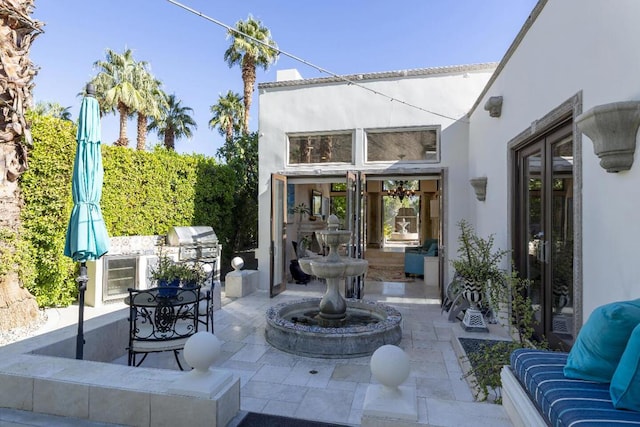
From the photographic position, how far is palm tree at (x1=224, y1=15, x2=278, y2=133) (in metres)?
13.7

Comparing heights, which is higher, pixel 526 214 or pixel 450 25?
pixel 450 25

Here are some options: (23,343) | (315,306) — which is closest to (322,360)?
(315,306)

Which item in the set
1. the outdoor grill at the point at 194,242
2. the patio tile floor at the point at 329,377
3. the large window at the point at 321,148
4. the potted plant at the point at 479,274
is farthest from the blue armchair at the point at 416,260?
the outdoor grill at the point at 194,242

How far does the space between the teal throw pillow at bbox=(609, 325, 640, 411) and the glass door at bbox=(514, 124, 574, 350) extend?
1.88 metres

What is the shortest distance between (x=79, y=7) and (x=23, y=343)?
452 centimetres

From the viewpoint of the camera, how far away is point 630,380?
4.84 ft

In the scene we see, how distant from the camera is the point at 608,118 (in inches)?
84.4

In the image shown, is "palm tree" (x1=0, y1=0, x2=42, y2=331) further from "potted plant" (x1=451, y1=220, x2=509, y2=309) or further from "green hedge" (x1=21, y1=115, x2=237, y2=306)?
"potted plant" (x1=451, y1=220, x2=509, y2=309)

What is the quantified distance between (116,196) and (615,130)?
755cm

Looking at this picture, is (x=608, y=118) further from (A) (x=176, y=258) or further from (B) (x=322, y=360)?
(A) (x=176, y=258)

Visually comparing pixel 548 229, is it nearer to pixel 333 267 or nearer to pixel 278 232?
pixel 333 267

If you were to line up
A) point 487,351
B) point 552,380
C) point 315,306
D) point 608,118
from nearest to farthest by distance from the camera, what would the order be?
1. point 552,380
2. point 608,118
3. point 487,351
4. point 315,306

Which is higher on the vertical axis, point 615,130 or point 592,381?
point 615,130

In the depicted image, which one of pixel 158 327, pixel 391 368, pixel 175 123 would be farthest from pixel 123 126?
pixel 391 368
